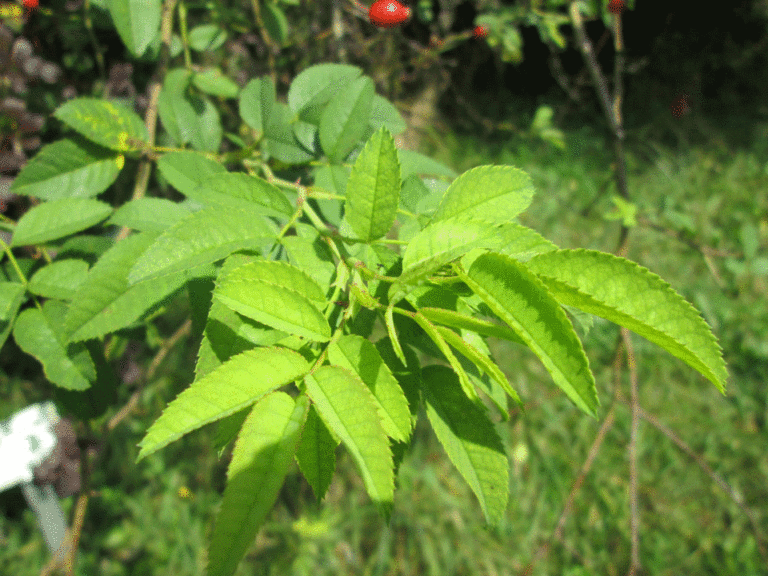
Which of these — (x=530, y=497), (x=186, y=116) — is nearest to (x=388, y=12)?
(x=186, y=116)

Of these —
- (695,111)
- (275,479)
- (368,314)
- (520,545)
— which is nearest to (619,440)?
(520,545)

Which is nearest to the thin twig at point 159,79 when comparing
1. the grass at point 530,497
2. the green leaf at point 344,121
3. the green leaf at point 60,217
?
the green leaf at point 60,217

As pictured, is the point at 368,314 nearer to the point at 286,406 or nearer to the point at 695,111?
the point at 286,406

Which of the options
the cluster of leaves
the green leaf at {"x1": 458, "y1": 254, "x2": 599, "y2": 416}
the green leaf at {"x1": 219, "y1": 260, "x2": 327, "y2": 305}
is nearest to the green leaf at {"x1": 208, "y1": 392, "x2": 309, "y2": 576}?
the cluster of leaves

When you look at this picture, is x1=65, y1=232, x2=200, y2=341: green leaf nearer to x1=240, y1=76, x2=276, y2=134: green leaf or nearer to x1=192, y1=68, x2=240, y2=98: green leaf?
x1=240, y1=76, x2=276, y2=134: green leaf

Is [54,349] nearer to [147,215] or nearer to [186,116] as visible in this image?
[147,215]
